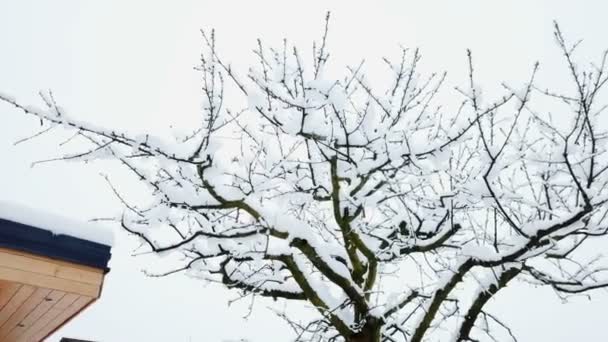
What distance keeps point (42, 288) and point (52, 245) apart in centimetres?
35

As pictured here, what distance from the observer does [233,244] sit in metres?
5.04

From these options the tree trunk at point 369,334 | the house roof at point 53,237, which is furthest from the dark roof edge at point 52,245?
the tree trunk at point 369,334

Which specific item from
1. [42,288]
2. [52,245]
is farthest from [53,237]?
[42,288]

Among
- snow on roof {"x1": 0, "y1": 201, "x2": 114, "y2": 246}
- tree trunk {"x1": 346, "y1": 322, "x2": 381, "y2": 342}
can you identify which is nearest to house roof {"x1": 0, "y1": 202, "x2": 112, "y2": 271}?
snow on roof {"x1": 0, "y1": 201, "x2": 114, "y2": 246}

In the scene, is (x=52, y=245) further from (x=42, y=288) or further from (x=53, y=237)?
(x=42, y=288)

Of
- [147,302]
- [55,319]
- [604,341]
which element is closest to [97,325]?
[147,302]

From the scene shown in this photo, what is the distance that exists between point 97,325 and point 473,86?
300 ft

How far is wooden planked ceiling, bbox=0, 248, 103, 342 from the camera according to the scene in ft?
12.9

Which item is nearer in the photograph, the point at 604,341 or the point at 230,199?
the point at 230,199

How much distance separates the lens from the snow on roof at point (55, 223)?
13.3ft

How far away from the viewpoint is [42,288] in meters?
4.03

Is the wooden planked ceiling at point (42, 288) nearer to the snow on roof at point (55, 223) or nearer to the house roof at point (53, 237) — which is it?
the house roof at point (53, 237)

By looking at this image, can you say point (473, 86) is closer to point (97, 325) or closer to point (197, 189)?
point (197, 189)

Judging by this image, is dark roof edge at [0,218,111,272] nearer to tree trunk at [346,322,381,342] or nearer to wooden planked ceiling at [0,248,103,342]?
wooden planked ceiling at [0,248,103,342]
